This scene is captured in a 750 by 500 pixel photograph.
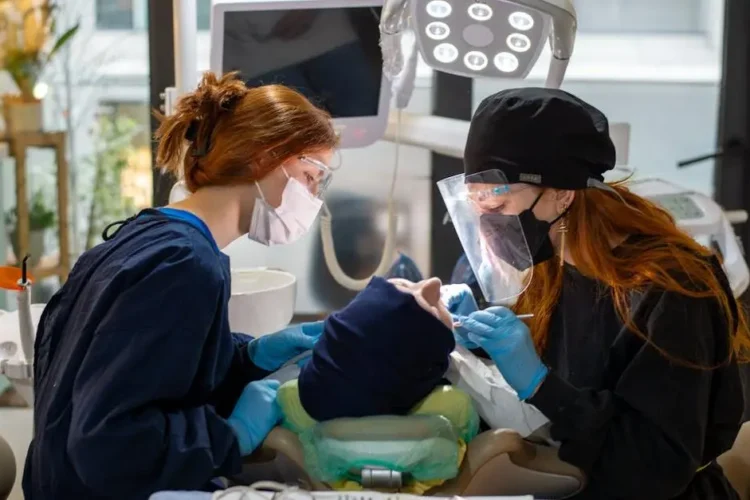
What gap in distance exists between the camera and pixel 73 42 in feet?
10.4

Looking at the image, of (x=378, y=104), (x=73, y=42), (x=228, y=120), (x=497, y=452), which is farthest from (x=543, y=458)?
(x=73, y=42)

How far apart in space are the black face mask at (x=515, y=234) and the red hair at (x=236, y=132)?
37cm

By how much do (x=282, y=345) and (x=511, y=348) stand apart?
1.47 ft

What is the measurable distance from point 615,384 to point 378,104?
3.51 ft

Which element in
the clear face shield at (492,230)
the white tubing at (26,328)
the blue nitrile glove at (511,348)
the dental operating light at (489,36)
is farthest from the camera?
the white tubing at (26,328)

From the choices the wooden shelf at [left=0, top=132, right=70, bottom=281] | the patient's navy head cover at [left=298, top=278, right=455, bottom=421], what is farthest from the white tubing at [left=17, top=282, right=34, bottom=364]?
the wooden shelf at [left=0, top=132, right=70, bottom=281]

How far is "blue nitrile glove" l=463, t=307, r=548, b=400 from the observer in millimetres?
1465

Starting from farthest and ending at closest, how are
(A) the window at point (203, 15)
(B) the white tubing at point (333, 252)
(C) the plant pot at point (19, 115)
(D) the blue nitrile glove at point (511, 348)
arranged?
(C) the plant pot at point (19, 115), (A) the window at point (203, 15), (B) the white tubing at point (333, 252), (D) the blue nitrile glove at point (511, 348)

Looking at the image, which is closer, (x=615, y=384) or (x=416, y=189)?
(x=615, y=384)

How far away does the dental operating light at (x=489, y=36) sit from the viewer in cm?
168

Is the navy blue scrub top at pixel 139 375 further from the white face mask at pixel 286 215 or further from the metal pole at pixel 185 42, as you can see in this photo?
the metal pole at pixel 185 42

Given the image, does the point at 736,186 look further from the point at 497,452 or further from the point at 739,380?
the point at 497,452

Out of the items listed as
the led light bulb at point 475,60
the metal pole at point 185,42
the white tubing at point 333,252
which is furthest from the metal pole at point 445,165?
the led light bulb at point 475,60

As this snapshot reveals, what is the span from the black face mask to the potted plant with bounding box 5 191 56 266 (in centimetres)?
209
